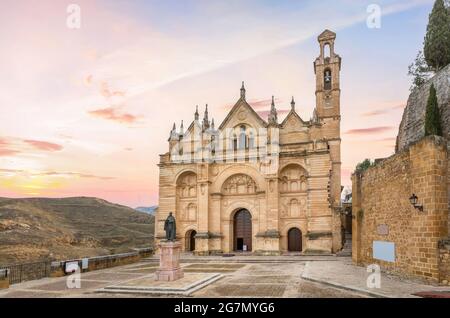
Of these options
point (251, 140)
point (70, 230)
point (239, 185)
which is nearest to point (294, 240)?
point (239, 185)

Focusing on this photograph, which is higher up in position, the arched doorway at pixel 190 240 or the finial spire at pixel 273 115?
the finial spire at pixel 273 115

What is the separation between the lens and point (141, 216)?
8662 centimetres

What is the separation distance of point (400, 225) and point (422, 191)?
2.42 meters

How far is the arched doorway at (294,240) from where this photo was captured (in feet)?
114

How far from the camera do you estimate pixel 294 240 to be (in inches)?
1378

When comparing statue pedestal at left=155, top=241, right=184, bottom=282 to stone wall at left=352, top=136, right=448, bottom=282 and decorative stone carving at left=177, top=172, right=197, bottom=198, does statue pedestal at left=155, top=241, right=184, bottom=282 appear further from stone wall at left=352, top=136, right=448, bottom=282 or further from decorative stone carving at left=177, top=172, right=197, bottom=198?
decorative stone carving at left=177, top=172, right=197, bottom=198

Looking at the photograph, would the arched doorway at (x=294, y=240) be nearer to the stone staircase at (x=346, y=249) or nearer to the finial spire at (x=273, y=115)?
the stone staircase at (x=346, y=249)

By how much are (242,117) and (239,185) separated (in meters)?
6.47

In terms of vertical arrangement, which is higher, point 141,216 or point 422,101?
point 422,101

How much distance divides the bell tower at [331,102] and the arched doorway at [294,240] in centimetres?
407

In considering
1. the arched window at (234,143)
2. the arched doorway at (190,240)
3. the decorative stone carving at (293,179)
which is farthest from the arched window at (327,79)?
the arched doorway at (190,240)
